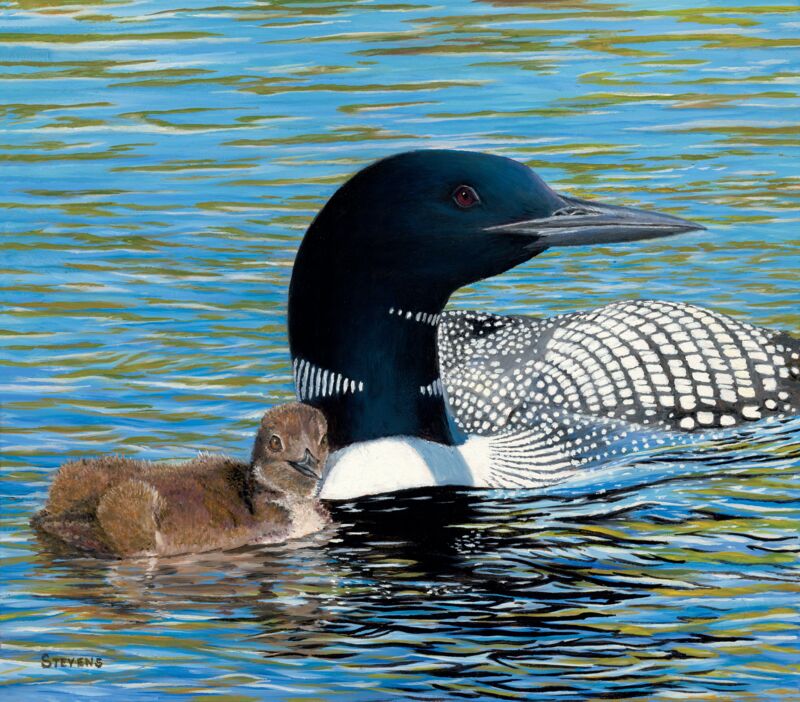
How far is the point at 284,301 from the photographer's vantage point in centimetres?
906

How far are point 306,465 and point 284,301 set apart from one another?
10.0 ft

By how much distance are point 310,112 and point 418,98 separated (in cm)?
58

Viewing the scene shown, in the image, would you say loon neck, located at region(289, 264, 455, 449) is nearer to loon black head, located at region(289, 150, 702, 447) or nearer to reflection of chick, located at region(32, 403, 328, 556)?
loon black head, located at region(289, 150, 702, 447)

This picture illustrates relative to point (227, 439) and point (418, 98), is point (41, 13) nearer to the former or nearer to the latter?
point (418, 98)

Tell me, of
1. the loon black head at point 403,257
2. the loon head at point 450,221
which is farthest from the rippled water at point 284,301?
the loon head at point 450,221

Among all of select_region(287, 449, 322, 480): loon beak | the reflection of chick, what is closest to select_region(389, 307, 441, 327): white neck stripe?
the reflection of chick

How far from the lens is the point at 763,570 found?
19.2ft

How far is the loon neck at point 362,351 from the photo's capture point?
643 cm

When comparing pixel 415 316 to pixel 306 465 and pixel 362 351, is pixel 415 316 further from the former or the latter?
pixel 306 465

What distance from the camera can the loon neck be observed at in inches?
253

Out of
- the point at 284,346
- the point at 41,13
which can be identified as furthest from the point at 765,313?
the point at 41,13

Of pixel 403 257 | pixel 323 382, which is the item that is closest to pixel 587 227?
pixel 403 257
